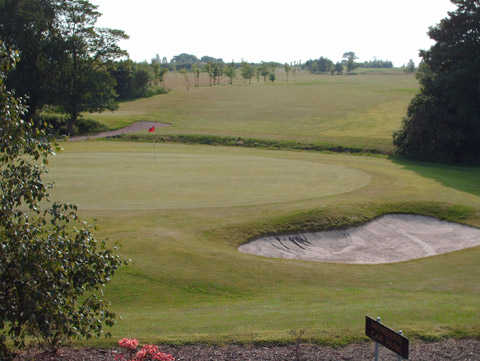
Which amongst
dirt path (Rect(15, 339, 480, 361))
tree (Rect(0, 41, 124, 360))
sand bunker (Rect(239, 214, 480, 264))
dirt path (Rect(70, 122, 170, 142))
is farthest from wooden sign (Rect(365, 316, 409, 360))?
dirt path (Rect(70, 122, 170, 142))

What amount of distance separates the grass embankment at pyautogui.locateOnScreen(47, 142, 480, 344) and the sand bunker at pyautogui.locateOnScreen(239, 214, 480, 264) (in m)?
0.61

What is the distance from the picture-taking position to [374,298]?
13414 mm

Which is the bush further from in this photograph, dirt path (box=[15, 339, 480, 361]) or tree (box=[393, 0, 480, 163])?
dirt path (box=[15, 339, 480, 361])

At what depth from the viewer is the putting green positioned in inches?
904

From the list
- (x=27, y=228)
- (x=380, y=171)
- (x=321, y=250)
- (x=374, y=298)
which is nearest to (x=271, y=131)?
(x=380, y=171)

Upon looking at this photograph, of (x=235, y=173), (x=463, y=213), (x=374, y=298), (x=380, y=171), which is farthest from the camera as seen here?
(x=380, y=171)

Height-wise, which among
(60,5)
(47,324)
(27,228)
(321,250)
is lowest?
(321,250)

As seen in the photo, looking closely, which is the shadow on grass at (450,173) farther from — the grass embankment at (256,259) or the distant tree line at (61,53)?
the distant tree line at (61,53)

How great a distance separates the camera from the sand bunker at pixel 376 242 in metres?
18.7

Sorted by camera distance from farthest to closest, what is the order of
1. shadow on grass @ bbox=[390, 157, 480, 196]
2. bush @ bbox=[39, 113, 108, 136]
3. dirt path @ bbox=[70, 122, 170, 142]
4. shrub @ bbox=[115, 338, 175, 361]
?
bush @ bbox=[39, 113, 108, 136]
dirt path @ bbox=[70, 122, 170, 142]
shadow on grass @ bbox=[390, 157, 480, 196]
shrub @ bbox=[115, 338, 175, 361]

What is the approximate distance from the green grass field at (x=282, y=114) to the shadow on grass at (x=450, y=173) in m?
6.80

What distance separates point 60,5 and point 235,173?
4657 cm

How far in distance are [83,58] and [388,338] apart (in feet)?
220

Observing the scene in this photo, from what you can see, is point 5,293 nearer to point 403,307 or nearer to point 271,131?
point 403,307
